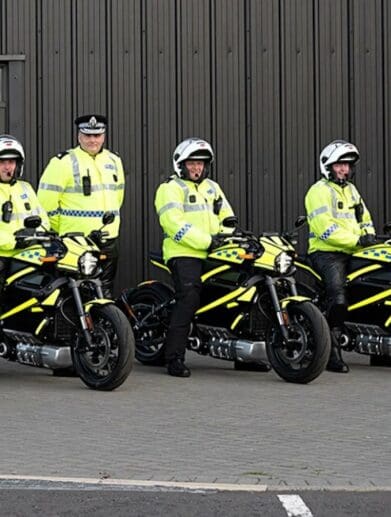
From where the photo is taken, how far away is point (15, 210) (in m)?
11.8

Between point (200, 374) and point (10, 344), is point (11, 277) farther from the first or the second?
point (200, 374)

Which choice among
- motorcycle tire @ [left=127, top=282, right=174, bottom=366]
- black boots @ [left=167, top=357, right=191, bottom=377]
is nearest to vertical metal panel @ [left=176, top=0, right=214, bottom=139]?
motorcycle tire @ [left=127, top=282, right=174, bottom=366]

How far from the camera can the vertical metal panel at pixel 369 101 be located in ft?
51.1

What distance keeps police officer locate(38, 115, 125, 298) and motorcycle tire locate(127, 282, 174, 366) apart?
43cm

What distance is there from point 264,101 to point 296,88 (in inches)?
15.1

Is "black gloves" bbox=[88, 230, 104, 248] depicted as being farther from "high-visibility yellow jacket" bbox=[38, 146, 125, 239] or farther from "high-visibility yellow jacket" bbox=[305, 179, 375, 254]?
"high-visibility yellow jacket" bbox=[305, 179, 375, 254]

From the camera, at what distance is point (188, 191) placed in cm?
1230

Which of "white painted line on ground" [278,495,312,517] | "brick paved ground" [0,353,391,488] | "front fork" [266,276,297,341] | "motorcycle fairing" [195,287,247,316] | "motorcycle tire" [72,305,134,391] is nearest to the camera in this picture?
"white painted line on ground" [278,495,312,517]

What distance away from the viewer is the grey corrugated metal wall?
15625 mm

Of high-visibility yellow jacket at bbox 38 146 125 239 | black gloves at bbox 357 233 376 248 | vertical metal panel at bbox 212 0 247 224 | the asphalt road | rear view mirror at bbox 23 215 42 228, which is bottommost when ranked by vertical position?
the asphalt road

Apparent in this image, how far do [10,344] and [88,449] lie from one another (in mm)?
3471

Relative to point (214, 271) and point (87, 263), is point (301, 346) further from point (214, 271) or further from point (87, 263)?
point (87, 263)

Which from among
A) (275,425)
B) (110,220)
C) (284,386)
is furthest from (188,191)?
(275,425)

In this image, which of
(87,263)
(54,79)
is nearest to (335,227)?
(87,263)
